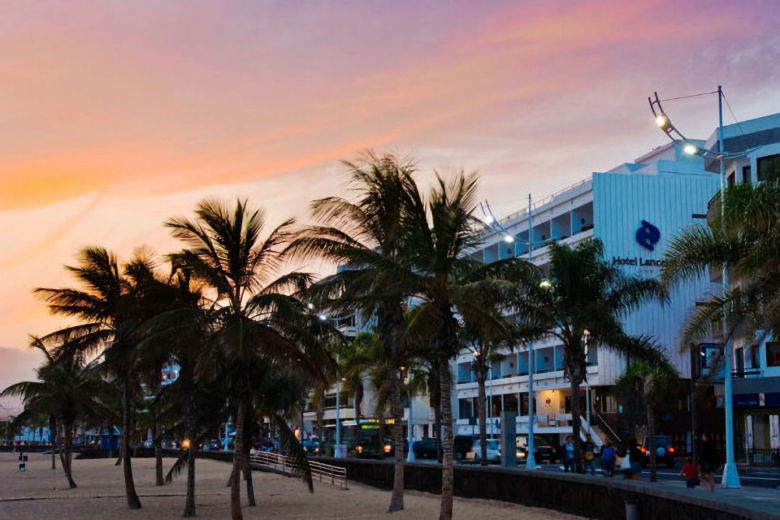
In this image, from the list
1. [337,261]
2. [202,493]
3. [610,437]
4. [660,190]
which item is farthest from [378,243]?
[660,190]

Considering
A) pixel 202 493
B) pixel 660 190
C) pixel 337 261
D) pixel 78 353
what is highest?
pixel 660 190

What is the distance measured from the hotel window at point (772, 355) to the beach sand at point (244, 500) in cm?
2415

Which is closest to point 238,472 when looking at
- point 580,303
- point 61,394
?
point 580,303

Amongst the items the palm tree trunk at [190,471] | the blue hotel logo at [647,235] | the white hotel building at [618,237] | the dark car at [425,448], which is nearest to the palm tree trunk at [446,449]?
the palm tree trunk at [190,471]

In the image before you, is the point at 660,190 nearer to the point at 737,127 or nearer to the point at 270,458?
the point at 737,127

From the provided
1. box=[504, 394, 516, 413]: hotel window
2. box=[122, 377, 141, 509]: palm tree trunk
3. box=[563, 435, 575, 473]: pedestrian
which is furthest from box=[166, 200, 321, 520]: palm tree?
box=[504, 394, 516, 413]: hotel window

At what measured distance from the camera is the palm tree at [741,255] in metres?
21.9

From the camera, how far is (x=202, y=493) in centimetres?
4144

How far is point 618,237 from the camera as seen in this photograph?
77.6 meters

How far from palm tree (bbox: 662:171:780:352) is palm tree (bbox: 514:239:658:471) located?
33.4 ft

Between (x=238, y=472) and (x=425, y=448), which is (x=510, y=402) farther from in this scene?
(x=238, y=472)

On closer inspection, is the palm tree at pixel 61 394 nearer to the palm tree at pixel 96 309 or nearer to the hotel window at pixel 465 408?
the palm tree at pixel 96 309

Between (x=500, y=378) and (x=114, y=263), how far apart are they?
61.8m

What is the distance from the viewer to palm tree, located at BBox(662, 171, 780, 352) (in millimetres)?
21938
